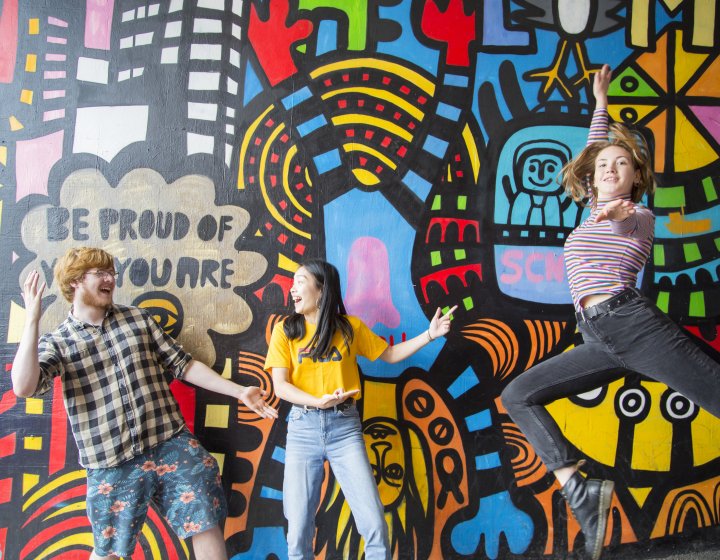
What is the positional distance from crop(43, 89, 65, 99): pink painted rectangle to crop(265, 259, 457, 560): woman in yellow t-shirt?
1907mm

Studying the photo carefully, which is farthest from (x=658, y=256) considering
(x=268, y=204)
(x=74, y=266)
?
(x=74, y=266)

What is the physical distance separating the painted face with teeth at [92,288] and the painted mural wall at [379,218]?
0.45 metres

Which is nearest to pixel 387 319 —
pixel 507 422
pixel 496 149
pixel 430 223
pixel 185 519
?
pixel 430 223

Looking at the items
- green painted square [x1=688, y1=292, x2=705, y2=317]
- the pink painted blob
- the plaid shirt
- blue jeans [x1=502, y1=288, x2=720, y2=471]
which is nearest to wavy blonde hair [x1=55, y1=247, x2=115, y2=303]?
the plaid shirt

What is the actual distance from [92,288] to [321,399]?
1364 mm

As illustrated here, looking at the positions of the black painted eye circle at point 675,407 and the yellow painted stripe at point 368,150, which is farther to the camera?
the black painted eye circle at point 675,407

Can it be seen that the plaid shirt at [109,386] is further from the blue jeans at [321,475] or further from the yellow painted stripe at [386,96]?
the yellow painted stripe at [386,96]

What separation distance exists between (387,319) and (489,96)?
5.36 ft

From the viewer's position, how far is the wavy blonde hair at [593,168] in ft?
9.64

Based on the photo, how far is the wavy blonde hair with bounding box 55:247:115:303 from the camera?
115 inches

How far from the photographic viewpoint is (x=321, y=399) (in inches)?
113

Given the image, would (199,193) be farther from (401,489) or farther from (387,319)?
(401,489)

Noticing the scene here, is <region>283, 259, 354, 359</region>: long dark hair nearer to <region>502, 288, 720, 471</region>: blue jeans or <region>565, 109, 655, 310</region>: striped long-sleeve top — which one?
<region>502, 288, 720, 471</region>: blue jeans

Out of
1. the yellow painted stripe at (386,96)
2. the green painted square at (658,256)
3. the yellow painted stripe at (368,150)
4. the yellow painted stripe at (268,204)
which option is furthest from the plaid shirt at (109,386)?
the green painted square at (658,256)
